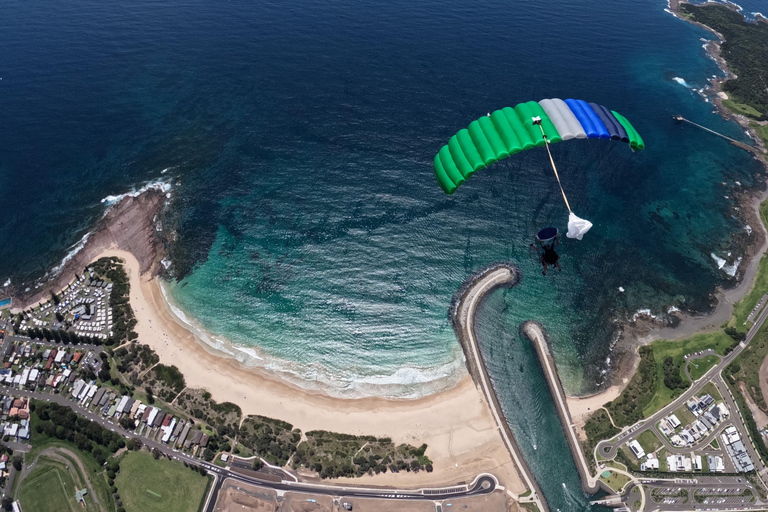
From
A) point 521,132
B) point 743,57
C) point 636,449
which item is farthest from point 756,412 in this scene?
point 743,57

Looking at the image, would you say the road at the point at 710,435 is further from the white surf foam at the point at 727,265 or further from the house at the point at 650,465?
the white surf foam at the point at 727,265

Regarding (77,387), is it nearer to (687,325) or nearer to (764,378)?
(687,325)

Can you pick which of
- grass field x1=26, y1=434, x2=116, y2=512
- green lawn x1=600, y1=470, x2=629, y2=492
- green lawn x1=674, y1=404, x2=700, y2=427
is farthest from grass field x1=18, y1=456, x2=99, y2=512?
green lawn x1=674, y1=404, x2=700, y2=427

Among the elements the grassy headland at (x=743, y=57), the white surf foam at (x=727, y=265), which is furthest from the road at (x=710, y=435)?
the grassy headland at (x=743, y=57)

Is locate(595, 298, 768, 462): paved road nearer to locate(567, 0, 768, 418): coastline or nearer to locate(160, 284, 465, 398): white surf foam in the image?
locate(567, 0, 768, 418): coastline

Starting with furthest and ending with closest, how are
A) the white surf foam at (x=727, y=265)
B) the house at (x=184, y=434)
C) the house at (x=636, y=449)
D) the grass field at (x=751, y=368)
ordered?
the white surf foam at (x=727, y=265)
the grass field at (x=751, y=368)
the house at (x=184, y=434)
the house at (x=636, y=449)

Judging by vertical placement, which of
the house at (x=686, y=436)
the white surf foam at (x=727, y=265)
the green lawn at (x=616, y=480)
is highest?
the white surf foam at (x=727, y=265)

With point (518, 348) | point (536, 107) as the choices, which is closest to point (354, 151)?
point (536, 107)
